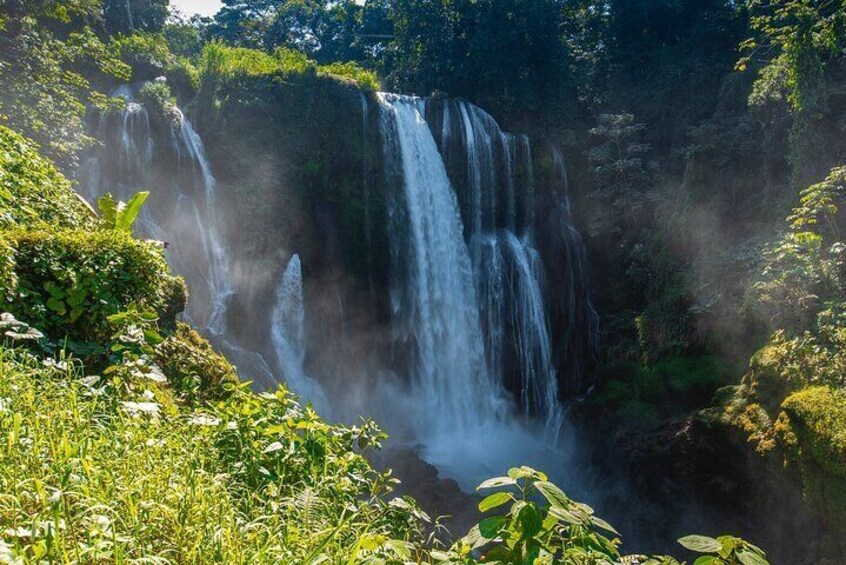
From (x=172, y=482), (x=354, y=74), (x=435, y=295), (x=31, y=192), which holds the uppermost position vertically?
(x=354, y=74)

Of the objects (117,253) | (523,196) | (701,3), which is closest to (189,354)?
(117,253)

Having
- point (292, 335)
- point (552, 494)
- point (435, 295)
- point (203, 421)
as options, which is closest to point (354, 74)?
point (435, 295)

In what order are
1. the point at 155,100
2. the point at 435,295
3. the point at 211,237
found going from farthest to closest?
the point at 435,295, the point at 155,100, the point at 211,237

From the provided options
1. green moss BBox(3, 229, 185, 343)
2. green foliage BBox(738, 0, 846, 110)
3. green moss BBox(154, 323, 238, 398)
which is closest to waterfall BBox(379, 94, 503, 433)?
green foliage BBox(738, 0, 846, 110)

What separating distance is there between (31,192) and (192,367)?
2.67 m

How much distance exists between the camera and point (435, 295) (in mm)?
16188

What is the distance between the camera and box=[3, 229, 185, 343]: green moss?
376cm

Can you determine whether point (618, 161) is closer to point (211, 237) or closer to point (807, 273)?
point (807, 273)

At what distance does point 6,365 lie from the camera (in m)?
2.87

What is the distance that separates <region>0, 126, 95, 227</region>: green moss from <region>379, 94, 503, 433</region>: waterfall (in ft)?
34.1

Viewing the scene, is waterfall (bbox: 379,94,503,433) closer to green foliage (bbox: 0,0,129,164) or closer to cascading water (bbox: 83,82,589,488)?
cascading water (bbox: 83,82,589,488)

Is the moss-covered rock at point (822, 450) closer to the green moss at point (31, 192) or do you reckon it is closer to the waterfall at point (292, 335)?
the green moss at point (31, 192)

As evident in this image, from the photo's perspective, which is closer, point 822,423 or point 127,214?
point 127,214

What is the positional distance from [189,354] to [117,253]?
1136mm
